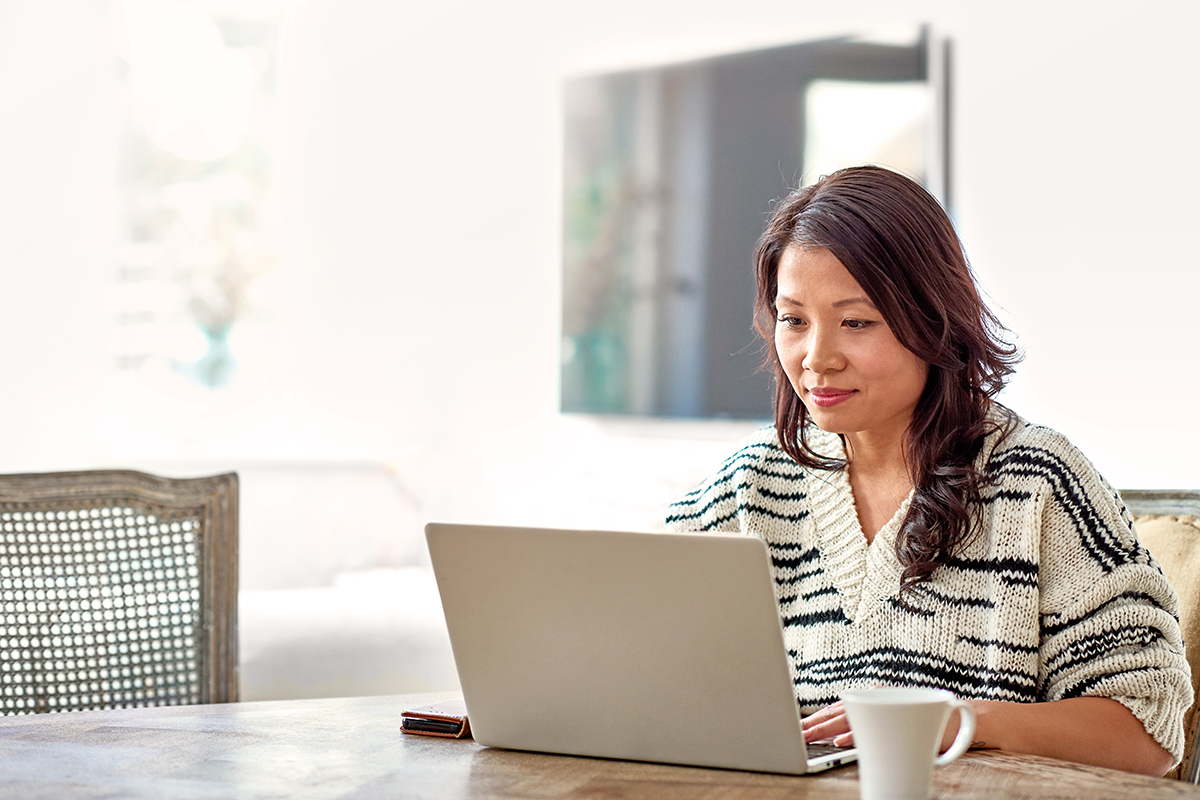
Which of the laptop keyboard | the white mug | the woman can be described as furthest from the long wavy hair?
the white mug

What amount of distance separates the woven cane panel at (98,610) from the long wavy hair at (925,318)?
0.87 meters

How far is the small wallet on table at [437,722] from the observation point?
3.82 feet

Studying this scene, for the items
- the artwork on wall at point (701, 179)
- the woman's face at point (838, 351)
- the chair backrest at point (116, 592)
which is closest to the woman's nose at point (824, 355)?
the woman's face at point (838, 351)

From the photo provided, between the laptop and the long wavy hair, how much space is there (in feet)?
1.28

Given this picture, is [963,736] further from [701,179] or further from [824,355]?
[701,179]

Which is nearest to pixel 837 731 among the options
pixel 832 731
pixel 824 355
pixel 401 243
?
pixel 832 731

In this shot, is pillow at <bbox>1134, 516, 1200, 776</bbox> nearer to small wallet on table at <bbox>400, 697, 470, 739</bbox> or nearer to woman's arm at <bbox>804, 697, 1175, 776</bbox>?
woman's arm at <bbox>804, 697, 1175, 776</bbox>

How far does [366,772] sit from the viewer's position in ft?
3.39

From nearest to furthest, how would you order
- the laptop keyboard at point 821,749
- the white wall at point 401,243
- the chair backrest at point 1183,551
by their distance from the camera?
the laptop keyboard at point 821,749 < the chair backrest at point 1183,551 < the white wall at point 401,243

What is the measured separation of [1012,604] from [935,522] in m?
0.11

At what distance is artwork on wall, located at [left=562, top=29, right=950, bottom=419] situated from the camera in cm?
274

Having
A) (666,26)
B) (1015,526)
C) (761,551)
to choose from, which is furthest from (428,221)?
(761,551)

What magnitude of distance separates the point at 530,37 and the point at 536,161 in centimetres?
35

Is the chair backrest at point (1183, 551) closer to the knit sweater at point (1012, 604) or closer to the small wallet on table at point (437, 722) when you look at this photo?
the knit sweater at point (1012, 604)
